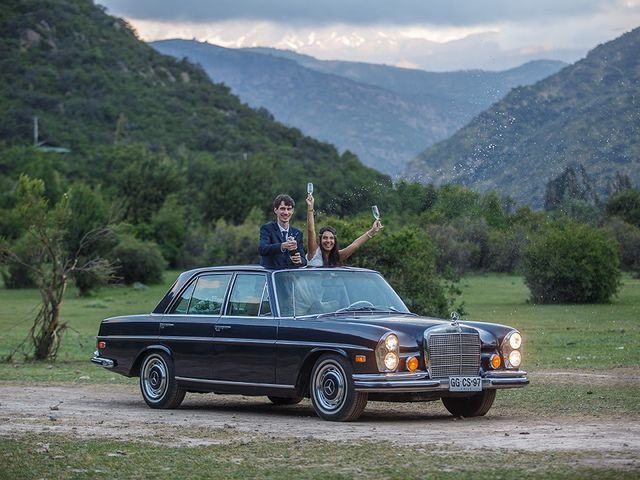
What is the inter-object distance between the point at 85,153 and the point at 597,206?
230 ft

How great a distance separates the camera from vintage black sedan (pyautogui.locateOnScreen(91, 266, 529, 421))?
14.0m

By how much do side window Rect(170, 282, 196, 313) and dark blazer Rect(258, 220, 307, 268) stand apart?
3.20 feet

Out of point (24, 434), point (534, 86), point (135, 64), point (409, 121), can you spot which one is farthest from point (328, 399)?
point (409, 121)

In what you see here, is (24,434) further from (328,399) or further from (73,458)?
(328,399)

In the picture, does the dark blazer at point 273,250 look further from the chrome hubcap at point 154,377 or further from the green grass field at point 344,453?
the green grass field at point 344,453

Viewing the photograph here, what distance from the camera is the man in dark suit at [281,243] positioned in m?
15.9

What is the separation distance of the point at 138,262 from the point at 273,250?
55730 mm

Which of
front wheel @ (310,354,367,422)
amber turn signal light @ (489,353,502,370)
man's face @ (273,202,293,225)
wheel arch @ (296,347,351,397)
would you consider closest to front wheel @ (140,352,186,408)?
wheel arch @ (296,347,351,397)

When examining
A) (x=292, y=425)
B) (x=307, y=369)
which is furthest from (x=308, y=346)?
(x=292, y=425)

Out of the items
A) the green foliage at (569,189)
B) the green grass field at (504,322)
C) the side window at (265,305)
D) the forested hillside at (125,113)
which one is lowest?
the green grass field at (504,322)

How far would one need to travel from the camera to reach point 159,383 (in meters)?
16.2

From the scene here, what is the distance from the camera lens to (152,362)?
53.9 feet

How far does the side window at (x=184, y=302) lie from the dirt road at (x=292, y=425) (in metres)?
1.19

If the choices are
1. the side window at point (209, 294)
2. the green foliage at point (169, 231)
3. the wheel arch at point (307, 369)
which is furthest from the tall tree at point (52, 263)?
the green foliage at point (169, 231)
